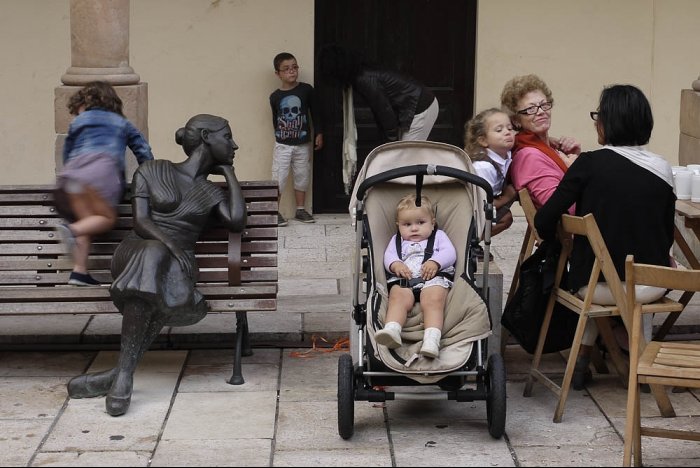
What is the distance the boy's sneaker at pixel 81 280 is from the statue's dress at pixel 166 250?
32cm

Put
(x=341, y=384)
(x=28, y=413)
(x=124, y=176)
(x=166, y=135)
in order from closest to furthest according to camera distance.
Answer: (x=341, y=384) < (x=28, y=413) < (x=124, y=176) < (x=166, y=135)

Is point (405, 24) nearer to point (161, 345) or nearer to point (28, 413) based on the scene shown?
point (161, 345)

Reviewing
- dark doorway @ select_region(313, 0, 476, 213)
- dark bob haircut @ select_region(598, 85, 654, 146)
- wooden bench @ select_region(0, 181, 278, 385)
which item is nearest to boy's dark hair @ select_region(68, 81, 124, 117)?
wooden bench @ select_region(0, 181, 278, 385)

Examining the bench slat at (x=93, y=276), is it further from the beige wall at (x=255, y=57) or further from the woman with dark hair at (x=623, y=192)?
the beige wall at (x=255, y=57)

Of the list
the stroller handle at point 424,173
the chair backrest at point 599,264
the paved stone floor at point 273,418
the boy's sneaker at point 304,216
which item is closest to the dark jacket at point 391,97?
the boy's sneaker at point 304,216

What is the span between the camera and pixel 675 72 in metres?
11.4

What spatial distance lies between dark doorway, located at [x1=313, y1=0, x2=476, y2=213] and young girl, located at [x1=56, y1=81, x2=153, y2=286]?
163 inches

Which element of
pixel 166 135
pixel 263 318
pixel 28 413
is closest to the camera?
pixel 28 413

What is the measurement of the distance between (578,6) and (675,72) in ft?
3.54

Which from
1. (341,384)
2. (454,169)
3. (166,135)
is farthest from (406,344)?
(166,135)

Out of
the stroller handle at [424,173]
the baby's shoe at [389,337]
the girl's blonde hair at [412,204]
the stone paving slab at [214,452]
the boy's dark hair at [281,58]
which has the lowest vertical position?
the stone paving slab at [214,452]

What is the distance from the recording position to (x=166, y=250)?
665 centimetres

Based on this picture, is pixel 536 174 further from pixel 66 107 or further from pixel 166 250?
pixel 66 107

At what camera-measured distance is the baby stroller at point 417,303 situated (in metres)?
5.84
